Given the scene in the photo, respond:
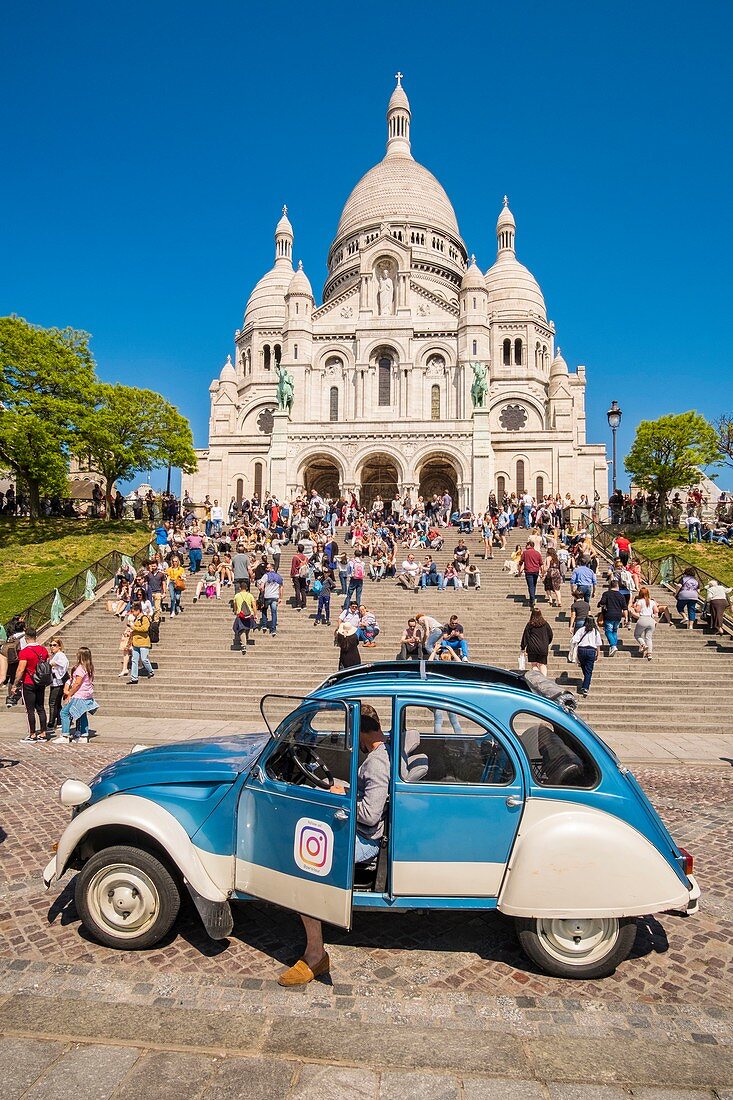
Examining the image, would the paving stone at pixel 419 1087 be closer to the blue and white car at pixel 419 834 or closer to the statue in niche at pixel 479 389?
the blue and white car at pixel 419 834

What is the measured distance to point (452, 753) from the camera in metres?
4.05

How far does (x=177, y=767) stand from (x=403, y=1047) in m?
2.13

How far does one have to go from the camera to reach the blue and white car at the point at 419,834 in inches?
148

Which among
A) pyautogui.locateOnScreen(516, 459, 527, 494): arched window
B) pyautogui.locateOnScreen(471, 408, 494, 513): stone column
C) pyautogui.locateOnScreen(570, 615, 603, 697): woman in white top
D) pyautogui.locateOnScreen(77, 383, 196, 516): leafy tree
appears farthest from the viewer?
pyautogui.locateOnScreen(516, 459, 527, 494): arched window

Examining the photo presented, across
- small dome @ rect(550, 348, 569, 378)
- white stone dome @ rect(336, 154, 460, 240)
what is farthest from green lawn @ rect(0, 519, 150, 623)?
white stone dome @ rect(336, 154, 460, 240)

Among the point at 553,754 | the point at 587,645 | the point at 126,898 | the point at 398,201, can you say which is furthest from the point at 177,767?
the point at 398,201

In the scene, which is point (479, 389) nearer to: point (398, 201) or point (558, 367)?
point (558, 367)

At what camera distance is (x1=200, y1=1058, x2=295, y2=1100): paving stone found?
292 centimetres

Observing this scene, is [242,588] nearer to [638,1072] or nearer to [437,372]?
[638,1072]

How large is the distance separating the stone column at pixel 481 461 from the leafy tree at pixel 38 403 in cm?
2247

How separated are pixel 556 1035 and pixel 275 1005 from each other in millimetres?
1548

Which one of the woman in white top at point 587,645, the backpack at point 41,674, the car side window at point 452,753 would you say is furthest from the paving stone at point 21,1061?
the woman in white top at point 587,645

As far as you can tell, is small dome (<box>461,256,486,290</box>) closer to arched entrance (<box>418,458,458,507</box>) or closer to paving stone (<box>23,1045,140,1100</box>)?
arched entrance (<box>418,458,458,507</box>)

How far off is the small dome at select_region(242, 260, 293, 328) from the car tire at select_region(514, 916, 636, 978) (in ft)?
Answer: 196
